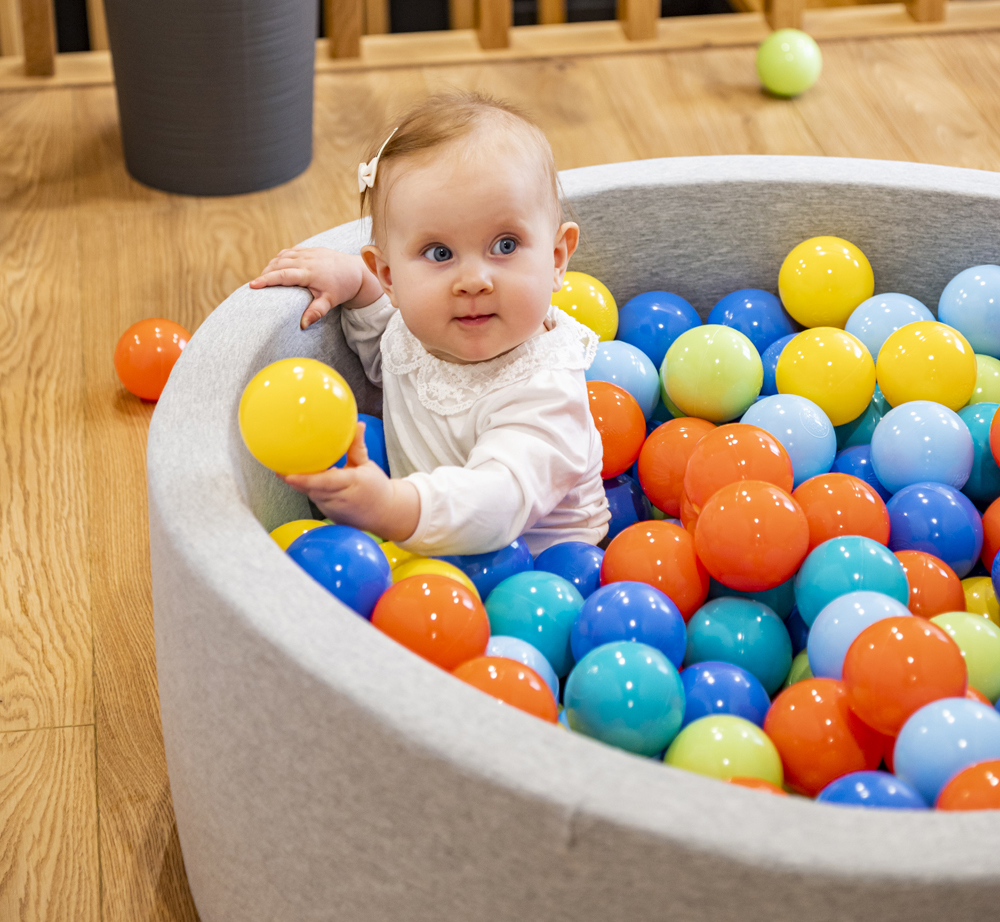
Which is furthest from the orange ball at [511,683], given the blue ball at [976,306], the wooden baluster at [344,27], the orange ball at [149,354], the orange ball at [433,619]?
the wooden baluster at [344,27]

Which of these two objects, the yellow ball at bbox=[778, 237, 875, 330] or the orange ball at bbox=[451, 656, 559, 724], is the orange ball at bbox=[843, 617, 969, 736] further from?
the yellow ball at bbox=[778, 237, 875, 330]

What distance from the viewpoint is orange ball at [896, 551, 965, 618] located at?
1.08m

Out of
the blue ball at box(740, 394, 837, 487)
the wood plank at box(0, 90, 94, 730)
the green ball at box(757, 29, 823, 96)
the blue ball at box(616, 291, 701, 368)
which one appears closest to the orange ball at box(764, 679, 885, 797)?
the blue ball at box(740, 394, 837, 487)

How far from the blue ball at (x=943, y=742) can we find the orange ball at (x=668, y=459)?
44cm

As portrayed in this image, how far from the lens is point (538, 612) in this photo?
1.04 m

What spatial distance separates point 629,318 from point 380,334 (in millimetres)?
322

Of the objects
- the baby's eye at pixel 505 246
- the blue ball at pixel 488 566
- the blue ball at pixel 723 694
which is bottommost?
the blue ball at pixel 723 694

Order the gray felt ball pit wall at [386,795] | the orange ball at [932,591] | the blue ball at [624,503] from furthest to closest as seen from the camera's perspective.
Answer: the blue ball at [624,503]
the orange ball at [932,591]
the gray felt ball pit wall at [386,795]

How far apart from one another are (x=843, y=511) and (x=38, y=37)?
6.47 ft

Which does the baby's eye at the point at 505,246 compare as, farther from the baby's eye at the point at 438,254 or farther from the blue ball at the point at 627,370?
the blue ball at the point at 627,370

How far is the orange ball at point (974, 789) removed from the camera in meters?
0.75

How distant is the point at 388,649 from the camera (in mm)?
738

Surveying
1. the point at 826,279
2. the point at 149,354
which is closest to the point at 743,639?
the point at 826,279

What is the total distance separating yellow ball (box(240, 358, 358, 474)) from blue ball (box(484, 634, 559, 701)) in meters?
0.22
